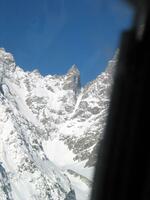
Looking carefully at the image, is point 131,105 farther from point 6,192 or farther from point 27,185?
point 27,185

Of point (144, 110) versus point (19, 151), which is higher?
point (19, 151)

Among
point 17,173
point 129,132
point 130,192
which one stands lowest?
point 130,192

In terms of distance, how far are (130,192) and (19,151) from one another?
178m

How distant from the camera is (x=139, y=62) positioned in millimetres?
3012

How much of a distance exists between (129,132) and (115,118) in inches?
5.5

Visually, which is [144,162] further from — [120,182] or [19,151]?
[19,151]

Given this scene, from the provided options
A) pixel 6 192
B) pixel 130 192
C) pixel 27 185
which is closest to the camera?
pixel 130 192

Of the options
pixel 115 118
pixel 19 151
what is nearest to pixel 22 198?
pixel 19 151

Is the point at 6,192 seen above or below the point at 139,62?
above

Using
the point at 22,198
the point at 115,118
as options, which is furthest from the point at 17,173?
the point at 115,118

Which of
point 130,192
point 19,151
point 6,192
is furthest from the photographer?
point 19,151

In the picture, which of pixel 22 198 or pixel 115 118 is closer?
pixel 115 118

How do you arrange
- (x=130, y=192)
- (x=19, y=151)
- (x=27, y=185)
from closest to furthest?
(x=130, y=192) → (x=27, y=185) → (x=19, y=151)

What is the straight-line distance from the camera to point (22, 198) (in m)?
156
